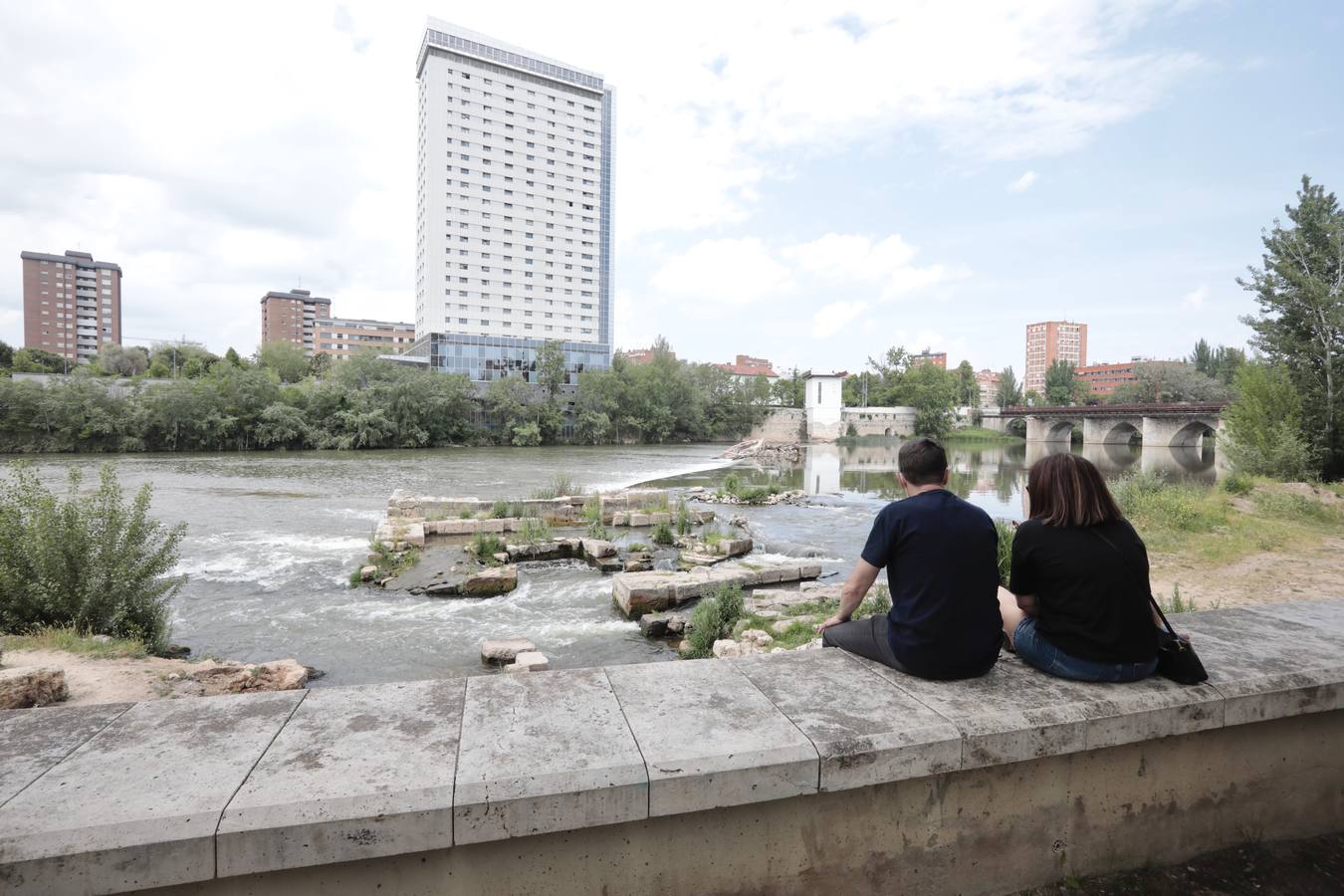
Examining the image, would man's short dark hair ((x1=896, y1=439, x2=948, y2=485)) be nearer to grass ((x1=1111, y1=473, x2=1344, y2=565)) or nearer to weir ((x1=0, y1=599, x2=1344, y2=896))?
weir ((x1=0, y1=599, x2=1344, y2=896))

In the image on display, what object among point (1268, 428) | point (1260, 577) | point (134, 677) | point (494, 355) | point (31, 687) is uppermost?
point (494, 355)

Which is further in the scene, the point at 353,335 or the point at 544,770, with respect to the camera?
the point at 353,335

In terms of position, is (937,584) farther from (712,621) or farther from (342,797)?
(712,621)

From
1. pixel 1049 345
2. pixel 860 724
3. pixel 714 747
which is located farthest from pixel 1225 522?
pixel 1049 345

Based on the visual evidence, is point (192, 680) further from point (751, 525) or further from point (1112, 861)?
point (751, 525)

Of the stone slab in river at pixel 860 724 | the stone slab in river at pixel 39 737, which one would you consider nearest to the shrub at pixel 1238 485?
the stone slab in river at pixel 860 724

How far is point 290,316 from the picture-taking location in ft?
477

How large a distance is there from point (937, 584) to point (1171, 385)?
9887cm

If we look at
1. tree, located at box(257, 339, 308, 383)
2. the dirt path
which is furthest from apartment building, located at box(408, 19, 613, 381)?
the dirt path

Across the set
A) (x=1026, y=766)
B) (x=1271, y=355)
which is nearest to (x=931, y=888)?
(x=1026, y=766)

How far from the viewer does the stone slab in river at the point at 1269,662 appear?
2658 millimetres

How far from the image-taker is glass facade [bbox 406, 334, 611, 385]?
7638cm

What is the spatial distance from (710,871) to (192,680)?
5711 mm

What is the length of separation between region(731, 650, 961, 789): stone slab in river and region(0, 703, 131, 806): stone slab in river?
7.74 feet
